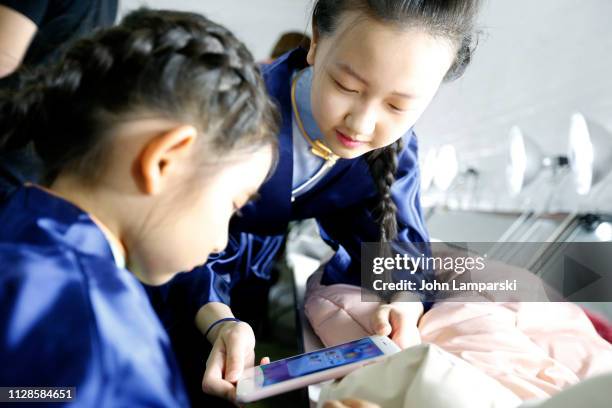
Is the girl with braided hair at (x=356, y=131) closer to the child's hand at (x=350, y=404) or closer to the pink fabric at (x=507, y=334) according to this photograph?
the pink fabric at (x=507, y=334)

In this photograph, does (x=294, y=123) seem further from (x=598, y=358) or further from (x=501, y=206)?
(x=501, y=206)

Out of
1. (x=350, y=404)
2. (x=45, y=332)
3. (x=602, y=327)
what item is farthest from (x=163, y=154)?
(x=602, y=327)

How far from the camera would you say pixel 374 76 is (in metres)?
0.64

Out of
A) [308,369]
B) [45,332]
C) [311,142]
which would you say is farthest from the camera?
[311,142]

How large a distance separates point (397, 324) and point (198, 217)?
0.34 m

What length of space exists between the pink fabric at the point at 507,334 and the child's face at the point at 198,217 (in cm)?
29

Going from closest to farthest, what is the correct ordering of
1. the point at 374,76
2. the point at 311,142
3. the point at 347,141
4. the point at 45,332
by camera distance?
the point at 45,332 < the point at 374,76 < the point at 347,141 < the point at 311,142

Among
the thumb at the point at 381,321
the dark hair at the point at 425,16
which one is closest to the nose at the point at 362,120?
the dark hair at the point at 425,16

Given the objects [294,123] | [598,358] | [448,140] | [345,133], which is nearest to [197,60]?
[345,133]

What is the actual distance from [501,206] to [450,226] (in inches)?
7.3

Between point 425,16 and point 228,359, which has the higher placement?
point 425,16

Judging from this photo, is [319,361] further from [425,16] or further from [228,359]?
[425,16]

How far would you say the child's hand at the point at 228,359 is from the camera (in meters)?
0.53

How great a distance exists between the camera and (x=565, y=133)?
1.37 m
